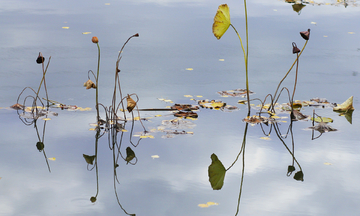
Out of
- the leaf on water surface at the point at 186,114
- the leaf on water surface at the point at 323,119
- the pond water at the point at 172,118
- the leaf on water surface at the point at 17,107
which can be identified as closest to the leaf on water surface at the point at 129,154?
the pond water at the point at 172,118

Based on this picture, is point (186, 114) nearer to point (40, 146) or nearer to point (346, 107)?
point (40, 146)

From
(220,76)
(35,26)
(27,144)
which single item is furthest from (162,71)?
(35,26)

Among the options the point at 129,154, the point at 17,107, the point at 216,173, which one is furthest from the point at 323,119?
the point at 17,107

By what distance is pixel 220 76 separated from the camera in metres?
5.73

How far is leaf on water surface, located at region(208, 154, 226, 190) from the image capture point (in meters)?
3.15

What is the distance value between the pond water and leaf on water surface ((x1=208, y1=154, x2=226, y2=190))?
44mm

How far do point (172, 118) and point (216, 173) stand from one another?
1.21 metres

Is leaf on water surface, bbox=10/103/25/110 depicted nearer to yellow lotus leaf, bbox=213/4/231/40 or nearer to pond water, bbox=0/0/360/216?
pond water, bbox=0/0/360/216

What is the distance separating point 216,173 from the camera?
10.9ft

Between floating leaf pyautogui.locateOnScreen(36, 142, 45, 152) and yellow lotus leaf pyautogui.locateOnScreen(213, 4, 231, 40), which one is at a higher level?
yellow lotus leaf pyautogui.locateOnScreen(213, 4, 231, 40)

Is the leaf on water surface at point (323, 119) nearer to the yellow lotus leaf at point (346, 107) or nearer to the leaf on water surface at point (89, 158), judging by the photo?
the yellow lotus leaf at point (346, 107)

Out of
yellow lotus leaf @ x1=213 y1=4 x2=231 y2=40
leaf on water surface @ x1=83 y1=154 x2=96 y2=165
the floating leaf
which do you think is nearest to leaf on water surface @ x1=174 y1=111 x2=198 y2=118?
yellow lotus leaf @ x1=213 y1=4 x2=231 y2=40

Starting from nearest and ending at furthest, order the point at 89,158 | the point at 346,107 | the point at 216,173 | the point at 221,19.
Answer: the point at 216,173 < the point at 89,158 < the point at 221,19 < the point at 346,107

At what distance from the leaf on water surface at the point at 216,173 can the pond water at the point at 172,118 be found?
4cm
